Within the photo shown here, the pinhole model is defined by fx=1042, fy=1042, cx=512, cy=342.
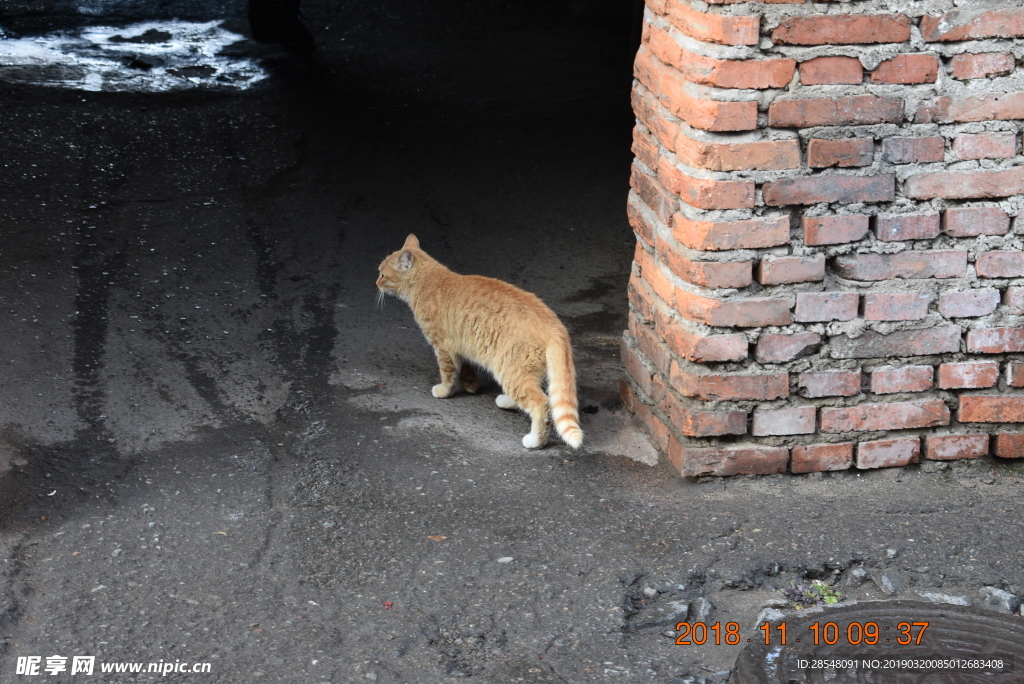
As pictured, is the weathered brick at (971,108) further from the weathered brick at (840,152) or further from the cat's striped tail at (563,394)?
the cat's striped tail at (563,394)

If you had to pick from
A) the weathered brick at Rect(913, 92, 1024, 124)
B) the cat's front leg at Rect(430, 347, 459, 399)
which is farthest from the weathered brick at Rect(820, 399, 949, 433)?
the cat's front leg at Rect(430, 347, 459, 399)

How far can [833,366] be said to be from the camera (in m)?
3.77

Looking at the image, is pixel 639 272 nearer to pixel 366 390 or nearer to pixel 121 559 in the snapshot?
pixel 366 390

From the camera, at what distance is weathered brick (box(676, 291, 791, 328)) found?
365 centimetres

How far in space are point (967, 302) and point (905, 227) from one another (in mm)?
382

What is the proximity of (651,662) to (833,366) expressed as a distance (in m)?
1.33

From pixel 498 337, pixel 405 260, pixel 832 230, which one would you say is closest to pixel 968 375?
pixel 832 230

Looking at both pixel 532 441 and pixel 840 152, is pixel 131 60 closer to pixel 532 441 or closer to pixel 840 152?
pixel 532 441

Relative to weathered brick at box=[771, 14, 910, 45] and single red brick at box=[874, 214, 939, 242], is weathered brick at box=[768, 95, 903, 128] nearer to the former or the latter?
weathered brick at box=[771, 14, 910, 45]

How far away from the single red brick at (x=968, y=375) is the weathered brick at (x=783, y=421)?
50 cm

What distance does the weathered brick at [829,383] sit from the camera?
3.77 m

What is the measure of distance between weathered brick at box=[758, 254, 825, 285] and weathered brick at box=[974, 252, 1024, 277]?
0.58 m

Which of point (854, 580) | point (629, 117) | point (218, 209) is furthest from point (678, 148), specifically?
point (629, 117)

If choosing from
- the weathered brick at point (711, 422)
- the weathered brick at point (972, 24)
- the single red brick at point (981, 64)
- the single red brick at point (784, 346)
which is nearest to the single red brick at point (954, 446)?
the single red brick at point (784, 346)
